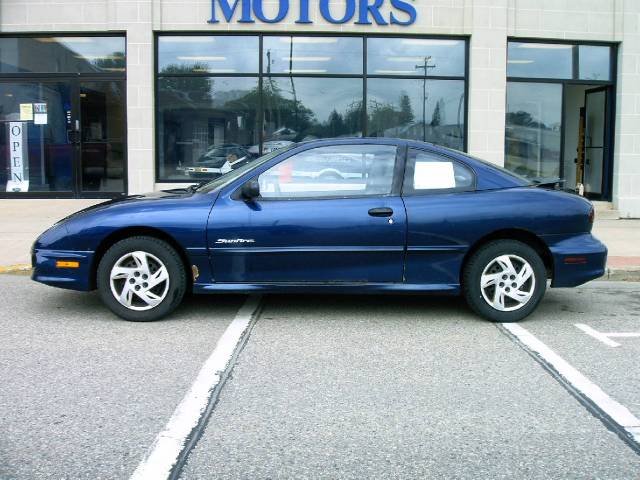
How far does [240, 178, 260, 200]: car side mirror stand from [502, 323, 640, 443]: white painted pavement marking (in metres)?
2.39

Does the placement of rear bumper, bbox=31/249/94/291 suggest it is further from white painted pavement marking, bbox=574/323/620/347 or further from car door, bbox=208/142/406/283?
white painted pavement marking, bbox=574/323/620/347

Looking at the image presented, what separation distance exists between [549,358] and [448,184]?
1.81 m

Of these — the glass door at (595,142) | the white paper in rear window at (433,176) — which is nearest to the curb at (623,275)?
the white paper in rear window at (433,176)

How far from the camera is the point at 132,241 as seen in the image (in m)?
6.08

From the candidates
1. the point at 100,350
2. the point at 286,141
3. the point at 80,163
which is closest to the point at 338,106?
the point at 286,141

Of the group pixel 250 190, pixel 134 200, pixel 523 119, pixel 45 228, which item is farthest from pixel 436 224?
pixel 523 119

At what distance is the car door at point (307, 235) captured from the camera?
6.07 meters

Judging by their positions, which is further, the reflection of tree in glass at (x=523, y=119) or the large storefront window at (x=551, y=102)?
the reflection of tree in glass at (x=523, y=119)

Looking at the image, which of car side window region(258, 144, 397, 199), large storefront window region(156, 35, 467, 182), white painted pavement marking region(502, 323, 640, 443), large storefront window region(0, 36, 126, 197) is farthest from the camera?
large storefront window region(0, 36, 126, 197)

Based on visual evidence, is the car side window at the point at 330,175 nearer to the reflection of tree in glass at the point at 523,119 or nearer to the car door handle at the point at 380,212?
A: the car door handle at the point at 380,212

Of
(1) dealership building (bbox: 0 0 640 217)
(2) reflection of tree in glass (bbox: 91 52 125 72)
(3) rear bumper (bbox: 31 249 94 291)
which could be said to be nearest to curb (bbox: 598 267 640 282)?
(1) dealership building (bbox: 0 0 640 217)

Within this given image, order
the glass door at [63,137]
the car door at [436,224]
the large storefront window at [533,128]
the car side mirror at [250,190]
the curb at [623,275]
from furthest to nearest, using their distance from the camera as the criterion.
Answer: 1. the large storefront window at [533,128]
2. the glass door at [63,137]
3. the curb at [623,275]
4. the car door at [436,224]
5. the car side mirror at [250,190]

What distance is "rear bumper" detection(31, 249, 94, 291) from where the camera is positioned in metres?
6.11

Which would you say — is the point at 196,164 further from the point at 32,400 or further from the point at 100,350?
the point at 32,400
